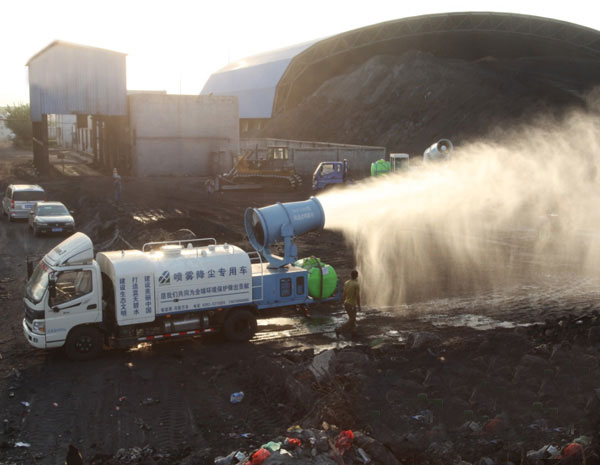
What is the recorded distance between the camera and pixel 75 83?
171 feet

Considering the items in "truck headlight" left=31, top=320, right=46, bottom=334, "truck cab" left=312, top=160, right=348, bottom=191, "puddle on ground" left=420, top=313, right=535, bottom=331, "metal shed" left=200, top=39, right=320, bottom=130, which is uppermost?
"metal shed" left=200, top=39, right=320, bottom=130

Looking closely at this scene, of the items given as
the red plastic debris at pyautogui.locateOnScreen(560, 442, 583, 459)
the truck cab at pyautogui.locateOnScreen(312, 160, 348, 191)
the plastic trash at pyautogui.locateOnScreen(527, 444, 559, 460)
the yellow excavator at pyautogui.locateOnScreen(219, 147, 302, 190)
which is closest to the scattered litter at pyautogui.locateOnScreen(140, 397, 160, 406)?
the plastic trash at pyautogui.locateOnScreen(527, 444, 559, 460)

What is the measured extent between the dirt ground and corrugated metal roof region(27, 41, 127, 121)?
3602 centimetres

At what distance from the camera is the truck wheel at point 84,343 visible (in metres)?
14.2

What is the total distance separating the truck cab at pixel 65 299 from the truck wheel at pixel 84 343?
0.04 feet

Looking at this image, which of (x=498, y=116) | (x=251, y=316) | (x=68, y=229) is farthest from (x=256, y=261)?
(x=498, y=116)

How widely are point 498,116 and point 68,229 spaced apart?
43975 mm

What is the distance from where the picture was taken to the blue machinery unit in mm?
17328

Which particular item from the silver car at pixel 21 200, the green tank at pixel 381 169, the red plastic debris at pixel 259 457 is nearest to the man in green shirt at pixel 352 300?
the red plastic debris at pixel 259 457

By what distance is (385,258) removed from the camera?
25.8m

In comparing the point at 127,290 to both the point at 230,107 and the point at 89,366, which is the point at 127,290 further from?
the point at 230,107

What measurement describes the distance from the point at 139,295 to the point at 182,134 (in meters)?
42.5

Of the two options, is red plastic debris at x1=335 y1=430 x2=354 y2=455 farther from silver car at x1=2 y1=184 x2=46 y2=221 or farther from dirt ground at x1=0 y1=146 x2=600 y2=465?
silver car at x1=2 y1=184 x2=46 y2=221

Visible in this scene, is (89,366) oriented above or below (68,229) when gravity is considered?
below
